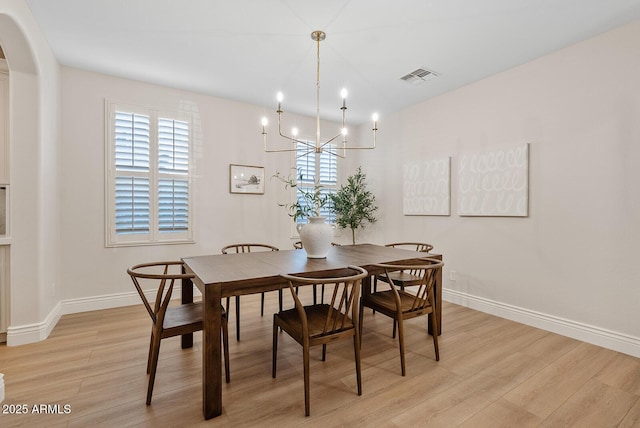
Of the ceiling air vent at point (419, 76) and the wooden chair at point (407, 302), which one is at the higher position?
the ceiling air vent at point (419, 76)

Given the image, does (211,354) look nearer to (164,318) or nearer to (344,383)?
(164,318)

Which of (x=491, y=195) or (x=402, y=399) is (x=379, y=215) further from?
(x=402, y=399)

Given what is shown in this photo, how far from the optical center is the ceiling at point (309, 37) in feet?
7.59

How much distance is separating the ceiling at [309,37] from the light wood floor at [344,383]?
2732 mm

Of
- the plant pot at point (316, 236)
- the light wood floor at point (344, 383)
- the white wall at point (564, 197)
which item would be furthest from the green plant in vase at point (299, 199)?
the light wood floor at point (344, 383)

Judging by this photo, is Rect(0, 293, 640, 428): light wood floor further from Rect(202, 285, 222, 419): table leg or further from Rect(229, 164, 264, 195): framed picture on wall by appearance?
Rect(229, 164, 264, 195): framed picture on wall

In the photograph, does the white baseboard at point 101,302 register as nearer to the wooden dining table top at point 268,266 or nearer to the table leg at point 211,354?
the wooden dining table top at point 268,266

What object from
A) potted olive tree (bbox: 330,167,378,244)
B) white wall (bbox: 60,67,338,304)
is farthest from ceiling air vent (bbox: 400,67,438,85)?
white wall (bbox: 60,67,338,304)

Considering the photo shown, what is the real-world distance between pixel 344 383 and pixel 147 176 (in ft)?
10.7

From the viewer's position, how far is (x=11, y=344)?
253cm

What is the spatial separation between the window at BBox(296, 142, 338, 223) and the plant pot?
→ 2.24m

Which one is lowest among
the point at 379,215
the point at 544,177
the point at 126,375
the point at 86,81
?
the point at 126,375

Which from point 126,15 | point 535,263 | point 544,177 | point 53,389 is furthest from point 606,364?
point 126,15

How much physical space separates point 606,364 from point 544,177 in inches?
66.2
